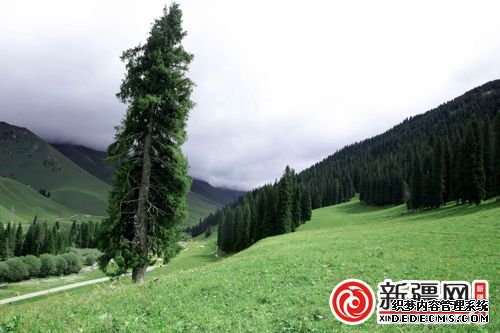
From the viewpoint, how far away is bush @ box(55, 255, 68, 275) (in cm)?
11225

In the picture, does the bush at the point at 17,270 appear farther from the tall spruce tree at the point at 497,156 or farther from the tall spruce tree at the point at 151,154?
the tall spruce tree at the point at 497,156

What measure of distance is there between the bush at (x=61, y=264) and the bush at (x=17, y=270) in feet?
34.1

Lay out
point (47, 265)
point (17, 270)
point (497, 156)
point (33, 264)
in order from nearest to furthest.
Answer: point (497, 156)
point (17, 270)
point (33, 264)
point (47, 265)

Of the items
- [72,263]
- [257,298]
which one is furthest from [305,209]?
[257,298]

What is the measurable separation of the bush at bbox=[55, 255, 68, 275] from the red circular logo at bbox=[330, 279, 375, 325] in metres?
124

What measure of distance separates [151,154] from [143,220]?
4.53m

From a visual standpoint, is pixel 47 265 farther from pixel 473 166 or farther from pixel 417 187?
pixel 473 166

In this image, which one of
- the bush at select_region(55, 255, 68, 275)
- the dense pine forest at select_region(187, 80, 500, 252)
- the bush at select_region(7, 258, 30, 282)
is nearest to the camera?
the dense pine forest at select_region(187, 80, 500, 252)

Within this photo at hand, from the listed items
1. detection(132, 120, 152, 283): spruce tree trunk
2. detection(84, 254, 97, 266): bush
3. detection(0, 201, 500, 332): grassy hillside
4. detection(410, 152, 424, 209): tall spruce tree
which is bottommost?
detection(84, 254, 97, 266): bush

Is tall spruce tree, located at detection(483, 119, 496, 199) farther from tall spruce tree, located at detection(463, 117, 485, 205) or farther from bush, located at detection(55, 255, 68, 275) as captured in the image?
bush, located at detection(55, 255, 68, 275)

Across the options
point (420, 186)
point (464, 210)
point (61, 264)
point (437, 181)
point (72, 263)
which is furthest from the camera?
point (72, 263)

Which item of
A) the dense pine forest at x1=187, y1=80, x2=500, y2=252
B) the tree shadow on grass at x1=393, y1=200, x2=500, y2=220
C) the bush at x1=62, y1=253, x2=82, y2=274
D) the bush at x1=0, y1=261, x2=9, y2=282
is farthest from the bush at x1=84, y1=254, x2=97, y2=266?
the tree shadow on grass at x1=393, y1=200, x2=500, y2=220

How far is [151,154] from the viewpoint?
Result: 2214 centimetres

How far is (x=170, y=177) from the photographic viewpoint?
22188mm
